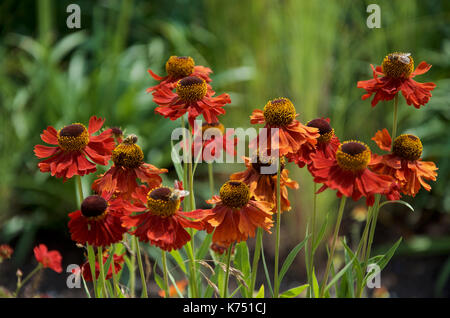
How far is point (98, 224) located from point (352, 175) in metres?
0.33

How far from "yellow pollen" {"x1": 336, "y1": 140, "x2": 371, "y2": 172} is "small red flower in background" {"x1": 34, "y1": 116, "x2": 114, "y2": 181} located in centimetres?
32

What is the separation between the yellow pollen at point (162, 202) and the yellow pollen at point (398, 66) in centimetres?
37

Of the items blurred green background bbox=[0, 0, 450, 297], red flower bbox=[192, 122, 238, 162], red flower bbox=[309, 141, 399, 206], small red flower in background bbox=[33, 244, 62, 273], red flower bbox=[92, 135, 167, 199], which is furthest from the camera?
blurred green background bbox=[0, 0, 450, 297]

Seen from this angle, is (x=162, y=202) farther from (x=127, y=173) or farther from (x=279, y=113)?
(x=279, y=113)

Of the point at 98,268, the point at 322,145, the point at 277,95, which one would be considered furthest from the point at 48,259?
the point at 277,95

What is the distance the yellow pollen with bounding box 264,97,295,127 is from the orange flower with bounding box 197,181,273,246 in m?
0.10

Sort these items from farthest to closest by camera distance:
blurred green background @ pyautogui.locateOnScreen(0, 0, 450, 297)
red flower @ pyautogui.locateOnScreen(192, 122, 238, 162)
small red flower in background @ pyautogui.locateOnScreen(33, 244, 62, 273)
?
1. blurred green background @ pyautogui.locateOnScreen(0, 0, 450, 297)
2. small red flower in background @ pyautogui.locateOnScreen(33, 244, 62, 273)
3. red flower @ pyautogui.locateOnScreen(192, 122, 238, 162)

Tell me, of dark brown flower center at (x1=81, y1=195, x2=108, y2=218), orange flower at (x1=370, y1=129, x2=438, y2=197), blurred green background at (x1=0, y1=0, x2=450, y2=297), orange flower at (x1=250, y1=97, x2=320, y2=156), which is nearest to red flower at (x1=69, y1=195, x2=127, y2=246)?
→ dark brown flower center at (x1=81, y1=195, x2=108, y2=218)

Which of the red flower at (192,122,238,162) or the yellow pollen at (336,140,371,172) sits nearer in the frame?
the yellow pollen at (336,140,371,172)

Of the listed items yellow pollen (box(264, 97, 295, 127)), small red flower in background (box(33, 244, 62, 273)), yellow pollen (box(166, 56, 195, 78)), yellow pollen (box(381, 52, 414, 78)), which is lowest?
small red flower in background (box(33, 244, 62, 273))

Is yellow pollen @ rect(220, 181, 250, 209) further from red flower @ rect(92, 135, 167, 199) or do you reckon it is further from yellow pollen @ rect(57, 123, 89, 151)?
yellow pollen @ rect(57, 123, 89, 151)

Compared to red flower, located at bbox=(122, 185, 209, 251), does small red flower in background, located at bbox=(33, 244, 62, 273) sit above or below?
below

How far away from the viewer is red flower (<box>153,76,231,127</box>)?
0.72 meters
